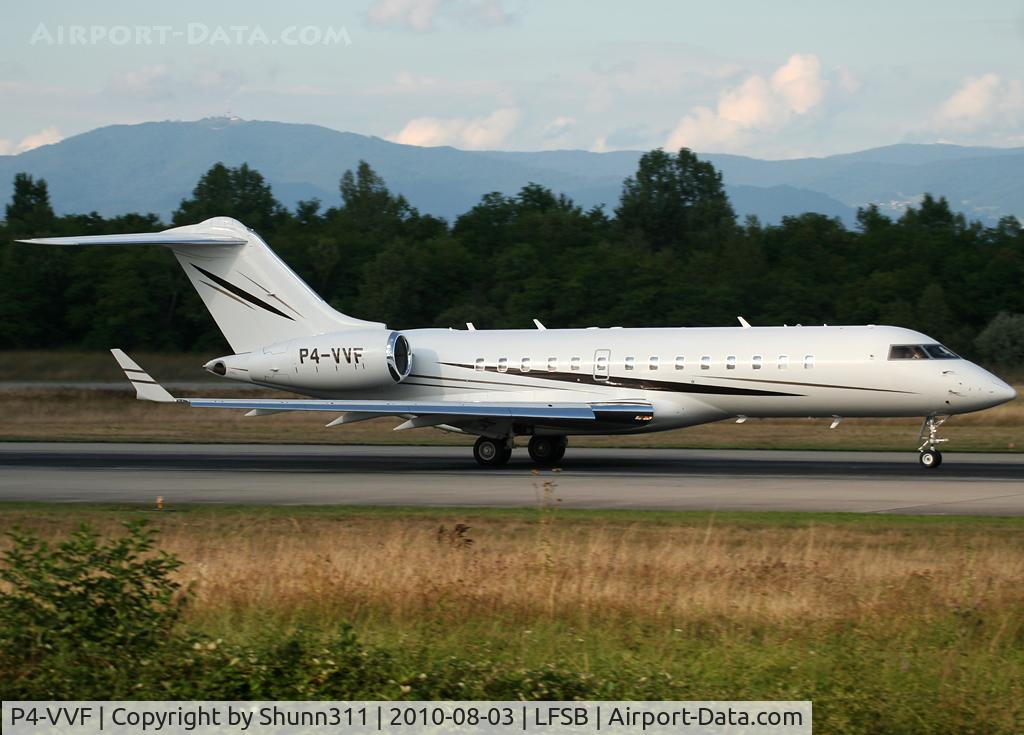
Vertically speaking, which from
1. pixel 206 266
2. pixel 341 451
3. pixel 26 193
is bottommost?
pixel 341 451

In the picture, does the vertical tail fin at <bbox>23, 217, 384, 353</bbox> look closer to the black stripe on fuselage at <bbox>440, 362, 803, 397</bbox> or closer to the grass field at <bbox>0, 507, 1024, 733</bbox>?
the black stripe on fuselage at <bbox>440, 362, 803, 397</bbox>

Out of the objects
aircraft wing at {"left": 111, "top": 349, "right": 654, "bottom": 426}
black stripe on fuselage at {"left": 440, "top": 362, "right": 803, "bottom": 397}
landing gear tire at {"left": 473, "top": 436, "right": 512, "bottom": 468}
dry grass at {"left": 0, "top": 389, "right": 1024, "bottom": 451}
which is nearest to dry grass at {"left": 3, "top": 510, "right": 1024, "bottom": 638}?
aircraft wing at {"left": 111, "top": 349, "right": 654, "bottom": 426}

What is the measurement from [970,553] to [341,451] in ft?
68.5

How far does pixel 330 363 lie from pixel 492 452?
442 cm

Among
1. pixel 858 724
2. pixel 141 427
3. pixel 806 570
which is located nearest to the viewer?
pixel 858 724

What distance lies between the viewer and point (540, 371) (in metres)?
29.4

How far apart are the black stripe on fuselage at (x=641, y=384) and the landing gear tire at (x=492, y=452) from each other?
175cm

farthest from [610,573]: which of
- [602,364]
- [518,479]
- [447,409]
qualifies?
[602,364]

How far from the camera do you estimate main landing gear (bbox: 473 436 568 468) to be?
2909cm

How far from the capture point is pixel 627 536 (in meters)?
16.5

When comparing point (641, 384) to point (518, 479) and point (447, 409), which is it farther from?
point (447, 409)

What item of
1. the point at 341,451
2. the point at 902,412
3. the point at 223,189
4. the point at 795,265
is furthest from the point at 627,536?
the point at 223,189

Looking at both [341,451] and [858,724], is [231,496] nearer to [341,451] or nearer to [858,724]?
A: [341,451]
